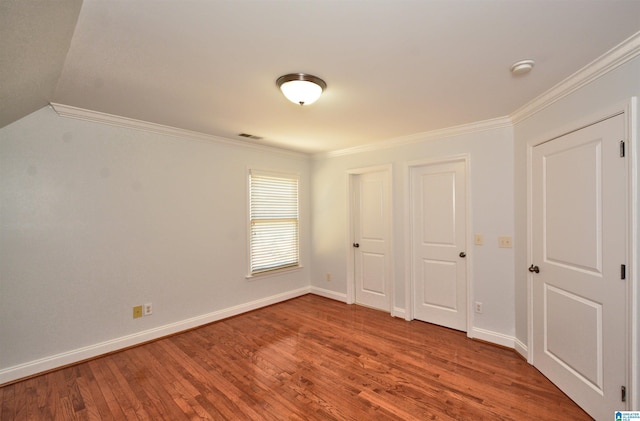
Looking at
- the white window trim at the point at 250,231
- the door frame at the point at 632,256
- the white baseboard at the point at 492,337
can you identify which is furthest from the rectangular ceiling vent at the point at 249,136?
the white baseboard at the point at 492,337

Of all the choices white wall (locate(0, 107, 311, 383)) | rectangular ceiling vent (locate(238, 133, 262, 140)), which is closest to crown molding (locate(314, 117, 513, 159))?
rectangular ceiling vent (locate(238, 133, 262, 140))

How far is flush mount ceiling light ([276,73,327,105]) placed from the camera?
2.03 metres

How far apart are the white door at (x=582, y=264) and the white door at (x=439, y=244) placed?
850 millimetres

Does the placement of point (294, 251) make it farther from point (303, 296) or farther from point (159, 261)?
point (159, 261)

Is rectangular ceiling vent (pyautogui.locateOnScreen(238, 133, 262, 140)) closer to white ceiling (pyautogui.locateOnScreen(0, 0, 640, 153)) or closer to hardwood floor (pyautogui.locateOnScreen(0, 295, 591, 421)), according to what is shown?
white ceiling (pyautogui.locateOnScreen(0, 0, 640, 153))

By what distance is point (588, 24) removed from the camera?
1.50 metres

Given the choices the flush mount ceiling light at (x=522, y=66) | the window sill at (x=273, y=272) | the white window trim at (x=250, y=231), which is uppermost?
the flush mount ceiling light at (x=522, y=66)

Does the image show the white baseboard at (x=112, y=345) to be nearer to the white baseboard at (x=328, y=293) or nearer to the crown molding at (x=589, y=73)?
the white baseboard at (x=328, y=293)

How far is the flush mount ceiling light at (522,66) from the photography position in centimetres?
189

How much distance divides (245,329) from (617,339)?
3.36 metres

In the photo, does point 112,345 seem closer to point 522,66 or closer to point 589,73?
point 522,66

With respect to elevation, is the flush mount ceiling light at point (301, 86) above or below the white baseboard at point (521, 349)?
above

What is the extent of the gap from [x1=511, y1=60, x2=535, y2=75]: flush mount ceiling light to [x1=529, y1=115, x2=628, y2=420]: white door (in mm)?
609

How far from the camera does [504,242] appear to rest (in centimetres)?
299
